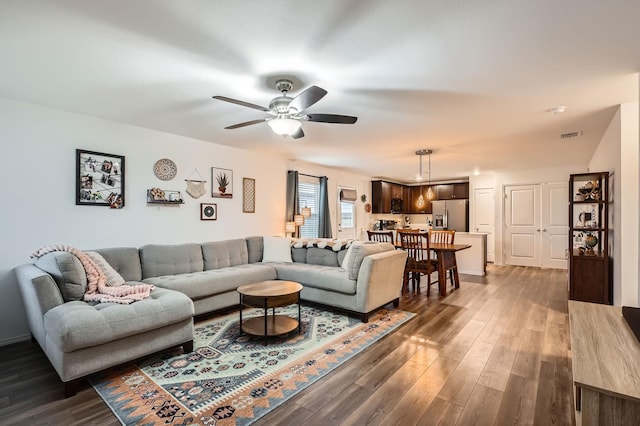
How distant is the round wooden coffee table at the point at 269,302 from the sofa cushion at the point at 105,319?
56cm

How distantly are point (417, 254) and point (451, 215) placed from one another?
3.89 meters

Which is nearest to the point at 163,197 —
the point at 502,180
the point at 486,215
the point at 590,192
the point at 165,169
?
the point at 165,169

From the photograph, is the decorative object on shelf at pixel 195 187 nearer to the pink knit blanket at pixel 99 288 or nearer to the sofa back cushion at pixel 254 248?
the sofa back cushion at pixel 254 248

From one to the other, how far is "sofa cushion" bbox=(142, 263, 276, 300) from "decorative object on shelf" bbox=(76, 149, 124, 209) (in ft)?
3.49

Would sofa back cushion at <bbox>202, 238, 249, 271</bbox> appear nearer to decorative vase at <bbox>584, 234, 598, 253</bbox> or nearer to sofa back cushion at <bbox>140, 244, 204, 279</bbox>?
sofa back cushion at <bbox>140, 244, 204, 279</bbox>

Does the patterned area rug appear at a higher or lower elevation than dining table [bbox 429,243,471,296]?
lower

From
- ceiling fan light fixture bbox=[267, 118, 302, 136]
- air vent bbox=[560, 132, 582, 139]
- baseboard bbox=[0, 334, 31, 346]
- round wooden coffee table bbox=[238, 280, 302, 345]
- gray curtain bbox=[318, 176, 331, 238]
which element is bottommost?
baseboard bbox=[0, 334, 31, 346]

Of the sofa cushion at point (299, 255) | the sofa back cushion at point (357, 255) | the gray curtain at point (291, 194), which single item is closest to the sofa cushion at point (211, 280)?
the sofa cushion at point (299, 255)

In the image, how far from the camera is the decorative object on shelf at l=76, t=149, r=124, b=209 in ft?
11.3

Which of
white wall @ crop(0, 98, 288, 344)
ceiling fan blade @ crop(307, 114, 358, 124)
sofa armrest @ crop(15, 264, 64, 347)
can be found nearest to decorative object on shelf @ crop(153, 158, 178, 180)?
white wall @ crop(0, 98, 288, 344)

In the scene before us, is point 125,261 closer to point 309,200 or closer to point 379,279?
point 379,279

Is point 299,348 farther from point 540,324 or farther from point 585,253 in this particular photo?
point 585,253

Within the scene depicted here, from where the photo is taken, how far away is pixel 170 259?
12.8 ft

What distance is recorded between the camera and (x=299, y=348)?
283 centimetres
